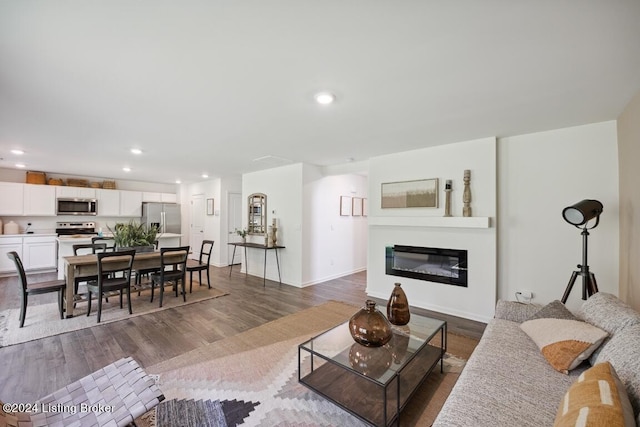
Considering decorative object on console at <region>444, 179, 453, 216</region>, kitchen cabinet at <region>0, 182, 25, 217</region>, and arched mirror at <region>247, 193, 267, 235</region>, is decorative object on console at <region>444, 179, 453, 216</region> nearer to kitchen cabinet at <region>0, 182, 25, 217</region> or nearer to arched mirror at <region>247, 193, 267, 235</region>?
arched mirror at <region>247, 193, 267, 235</region>

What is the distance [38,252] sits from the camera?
5.84m

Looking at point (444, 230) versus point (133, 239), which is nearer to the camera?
point (444, 230)

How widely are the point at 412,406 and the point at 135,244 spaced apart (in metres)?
4.19

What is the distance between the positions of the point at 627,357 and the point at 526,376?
Result: 1.43ft

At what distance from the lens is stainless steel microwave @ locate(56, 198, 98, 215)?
6.24 m

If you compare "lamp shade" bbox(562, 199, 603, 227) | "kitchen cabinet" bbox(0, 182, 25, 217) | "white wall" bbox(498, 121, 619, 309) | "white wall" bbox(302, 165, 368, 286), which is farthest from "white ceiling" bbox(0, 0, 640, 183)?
"kitchen cabinet" bbox(0, 182, 25, 217)

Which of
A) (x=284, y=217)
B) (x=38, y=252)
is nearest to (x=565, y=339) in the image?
(x=284, y=217)

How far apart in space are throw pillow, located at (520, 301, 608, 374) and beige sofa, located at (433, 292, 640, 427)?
0.13ft

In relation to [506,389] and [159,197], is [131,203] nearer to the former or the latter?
[159,197]

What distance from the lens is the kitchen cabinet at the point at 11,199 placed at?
18.4 ft

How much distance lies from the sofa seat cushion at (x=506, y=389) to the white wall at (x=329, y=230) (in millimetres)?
3680

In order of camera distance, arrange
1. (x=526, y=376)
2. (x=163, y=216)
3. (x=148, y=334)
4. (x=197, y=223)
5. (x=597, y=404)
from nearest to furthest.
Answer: (x=597, y=404), (x=526, y=376), (x=148, y=334), (x=163, y=216), (x=197, y=223)

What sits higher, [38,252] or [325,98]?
[325,98]

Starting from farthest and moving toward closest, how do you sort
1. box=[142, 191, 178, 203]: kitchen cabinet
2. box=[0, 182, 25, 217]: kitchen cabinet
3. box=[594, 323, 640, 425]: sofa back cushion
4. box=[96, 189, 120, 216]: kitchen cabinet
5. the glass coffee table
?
box=[142, 191, 178, 203]: kitchen cabinet < box=[96, 189, 120, 216]: kitchen cabinet < box=[0, 182, 25, 217]: kitchen cabinet < the glass coffee table < box=[594, 323, 640, 425]: sofa back cushion
